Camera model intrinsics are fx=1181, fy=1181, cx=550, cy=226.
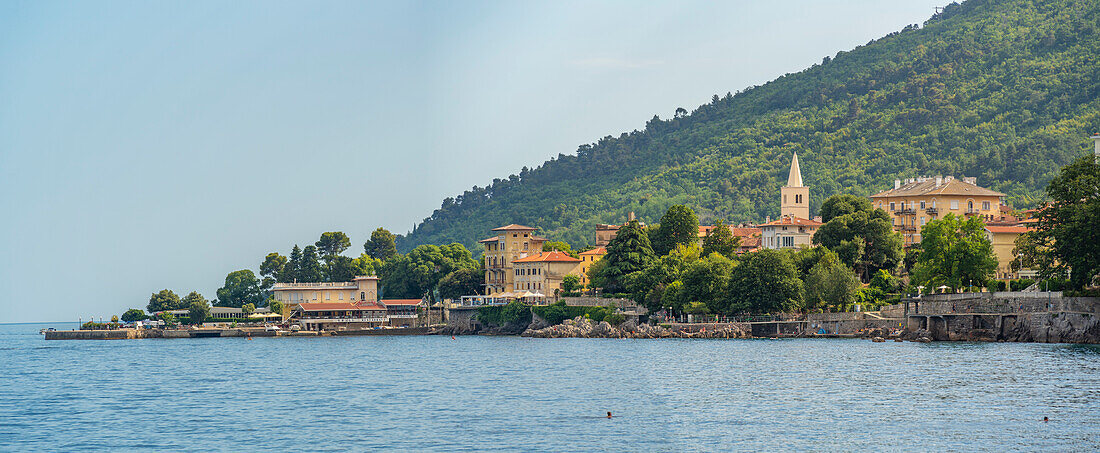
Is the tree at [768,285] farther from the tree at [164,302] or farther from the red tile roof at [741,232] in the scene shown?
the tree at [164,302]

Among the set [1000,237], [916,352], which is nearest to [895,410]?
[916,352]

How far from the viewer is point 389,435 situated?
3559 centimetres

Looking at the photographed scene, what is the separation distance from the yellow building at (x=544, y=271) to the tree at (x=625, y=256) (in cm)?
1593

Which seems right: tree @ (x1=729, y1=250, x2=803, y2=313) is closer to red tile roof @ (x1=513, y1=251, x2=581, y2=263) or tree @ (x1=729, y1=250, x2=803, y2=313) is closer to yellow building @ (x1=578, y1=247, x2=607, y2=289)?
red tile roof @ (x1=513, y1=251, x2=581, y2=263)

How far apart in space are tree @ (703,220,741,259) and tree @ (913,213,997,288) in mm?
30274

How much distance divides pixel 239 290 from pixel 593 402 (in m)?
108

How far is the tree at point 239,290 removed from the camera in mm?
144125

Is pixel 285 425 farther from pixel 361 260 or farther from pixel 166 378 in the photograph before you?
pixel 361 260

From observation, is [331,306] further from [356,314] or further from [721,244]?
[721,244]

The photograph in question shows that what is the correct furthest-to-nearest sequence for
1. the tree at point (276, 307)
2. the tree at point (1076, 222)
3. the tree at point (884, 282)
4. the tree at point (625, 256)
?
1. the tree at point (276, 307)
2. the tree at point (625, 256)
3. the tree at point (884, 282)
4. the tree at point (1076, 222)

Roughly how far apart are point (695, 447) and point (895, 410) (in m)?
9.93

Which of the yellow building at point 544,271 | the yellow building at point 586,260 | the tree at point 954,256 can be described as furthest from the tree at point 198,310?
the tree at point 954,256

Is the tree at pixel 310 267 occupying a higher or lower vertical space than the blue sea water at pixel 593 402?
higher

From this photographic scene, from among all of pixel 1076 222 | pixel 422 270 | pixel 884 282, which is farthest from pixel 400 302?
pixel 1076 222
